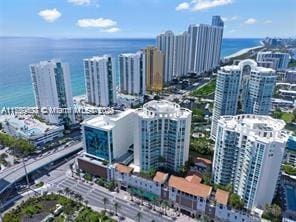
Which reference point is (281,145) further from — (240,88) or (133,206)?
(240,88)

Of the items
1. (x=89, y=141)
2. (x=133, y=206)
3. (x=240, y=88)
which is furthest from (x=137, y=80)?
(x=133, y=206)

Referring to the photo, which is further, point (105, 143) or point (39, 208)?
point (105, 143)

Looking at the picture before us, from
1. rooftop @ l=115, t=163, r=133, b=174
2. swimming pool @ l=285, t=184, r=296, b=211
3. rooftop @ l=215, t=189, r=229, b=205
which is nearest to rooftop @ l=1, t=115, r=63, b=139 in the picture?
rooftop @ l=115, t=163, r=133, b=174

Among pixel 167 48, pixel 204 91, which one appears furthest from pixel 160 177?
pixel 167 48

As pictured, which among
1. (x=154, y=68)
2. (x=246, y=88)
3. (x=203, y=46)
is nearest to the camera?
(x=246, y=88)

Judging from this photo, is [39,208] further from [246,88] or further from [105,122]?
[246,88]

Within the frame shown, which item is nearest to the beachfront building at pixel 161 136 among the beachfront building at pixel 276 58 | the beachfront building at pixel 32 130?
the beachfront building at pixel 32 130

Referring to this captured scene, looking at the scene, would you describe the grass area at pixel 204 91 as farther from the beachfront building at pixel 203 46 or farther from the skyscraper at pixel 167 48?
the beachfront building at pixel 203 46
